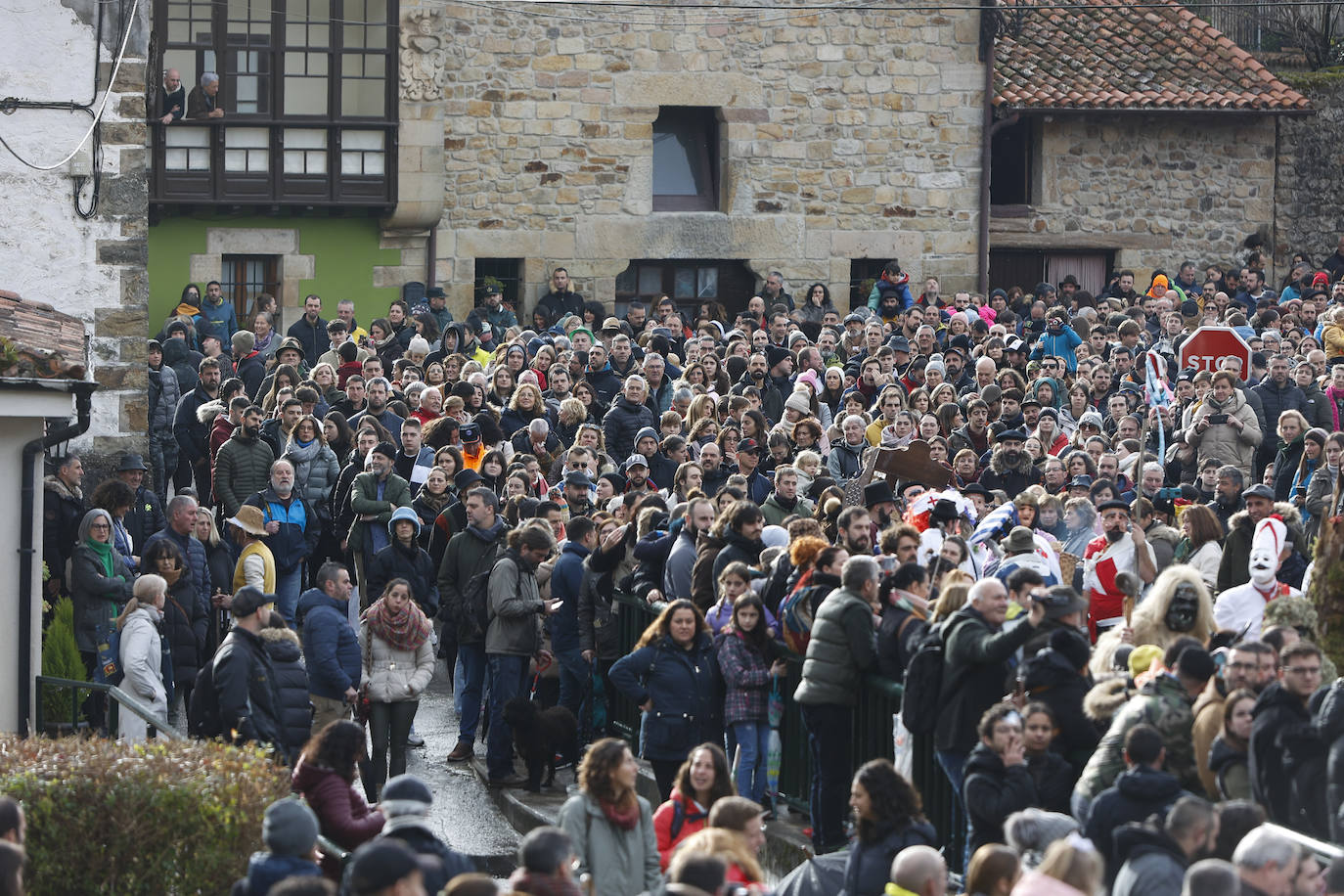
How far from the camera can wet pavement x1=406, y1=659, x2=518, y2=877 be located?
12.1m

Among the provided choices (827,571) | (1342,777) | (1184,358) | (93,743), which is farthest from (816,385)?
(1342,777)

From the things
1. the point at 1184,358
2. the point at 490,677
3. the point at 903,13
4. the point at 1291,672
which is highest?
the point at 903,13

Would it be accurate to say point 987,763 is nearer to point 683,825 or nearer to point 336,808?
point 683,825

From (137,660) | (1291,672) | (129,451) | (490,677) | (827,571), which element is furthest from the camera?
(129,451)

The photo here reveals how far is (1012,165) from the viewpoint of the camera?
29734 mm

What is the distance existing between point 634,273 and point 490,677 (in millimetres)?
14762

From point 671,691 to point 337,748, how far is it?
250 cm

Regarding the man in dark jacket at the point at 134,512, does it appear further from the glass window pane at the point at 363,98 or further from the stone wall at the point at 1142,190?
the stone wall at the point at 1142,190

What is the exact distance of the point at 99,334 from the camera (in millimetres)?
16656

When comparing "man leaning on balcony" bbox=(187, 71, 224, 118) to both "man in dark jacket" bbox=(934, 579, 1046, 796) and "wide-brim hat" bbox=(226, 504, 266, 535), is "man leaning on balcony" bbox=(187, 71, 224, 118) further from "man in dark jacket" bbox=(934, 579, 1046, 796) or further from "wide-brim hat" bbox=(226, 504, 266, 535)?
"man in dark jacket" bbox=(934, 579, 1046, 796)

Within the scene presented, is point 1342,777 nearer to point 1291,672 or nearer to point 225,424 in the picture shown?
point 1291,672

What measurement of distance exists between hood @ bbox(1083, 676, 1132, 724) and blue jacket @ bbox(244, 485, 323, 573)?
24.8 feet

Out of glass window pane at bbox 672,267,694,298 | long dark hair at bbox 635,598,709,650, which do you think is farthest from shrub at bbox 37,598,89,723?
glass window pane at bbox 672,267,694,298

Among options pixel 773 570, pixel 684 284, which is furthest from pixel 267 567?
pixel 684 284
